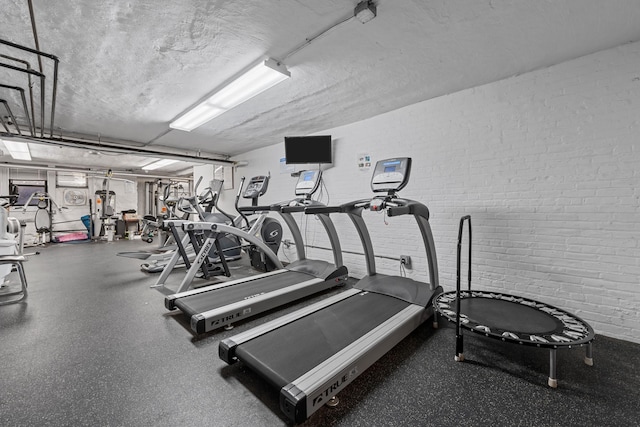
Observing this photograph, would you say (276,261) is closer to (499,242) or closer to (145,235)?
(499,242)

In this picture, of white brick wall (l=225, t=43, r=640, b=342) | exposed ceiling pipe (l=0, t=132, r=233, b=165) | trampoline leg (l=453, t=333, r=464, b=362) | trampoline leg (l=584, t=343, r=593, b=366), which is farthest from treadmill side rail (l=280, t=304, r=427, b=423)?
exposed ceiling pipe (l=0, t=132, r=233, b=165)

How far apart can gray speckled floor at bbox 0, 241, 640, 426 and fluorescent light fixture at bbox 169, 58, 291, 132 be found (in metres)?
2.60

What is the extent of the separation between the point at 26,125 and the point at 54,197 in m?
6.02

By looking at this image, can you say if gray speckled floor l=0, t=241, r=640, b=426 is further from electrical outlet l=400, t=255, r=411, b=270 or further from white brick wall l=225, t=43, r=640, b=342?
electrical outlet l=400, t=255, r=411, b=270

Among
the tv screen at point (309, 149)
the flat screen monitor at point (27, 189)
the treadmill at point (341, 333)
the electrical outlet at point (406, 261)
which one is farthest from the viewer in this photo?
the flat screen monitor at point (27, 189)

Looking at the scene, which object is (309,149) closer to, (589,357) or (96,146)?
(589,357)

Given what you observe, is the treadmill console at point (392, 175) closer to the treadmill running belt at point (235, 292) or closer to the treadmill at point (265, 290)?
the treadmill at point (265, 290)

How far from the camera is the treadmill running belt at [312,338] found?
66.7 inches

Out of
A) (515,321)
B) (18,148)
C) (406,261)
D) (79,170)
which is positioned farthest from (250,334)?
(79,170)

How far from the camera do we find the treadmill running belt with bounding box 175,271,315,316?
2717mm

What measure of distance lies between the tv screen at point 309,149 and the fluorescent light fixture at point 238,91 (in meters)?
1.17

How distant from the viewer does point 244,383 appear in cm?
179

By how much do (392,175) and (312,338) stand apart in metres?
1.76

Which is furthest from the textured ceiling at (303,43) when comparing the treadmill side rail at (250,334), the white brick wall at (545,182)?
the treadmill side rail at (250,334)
